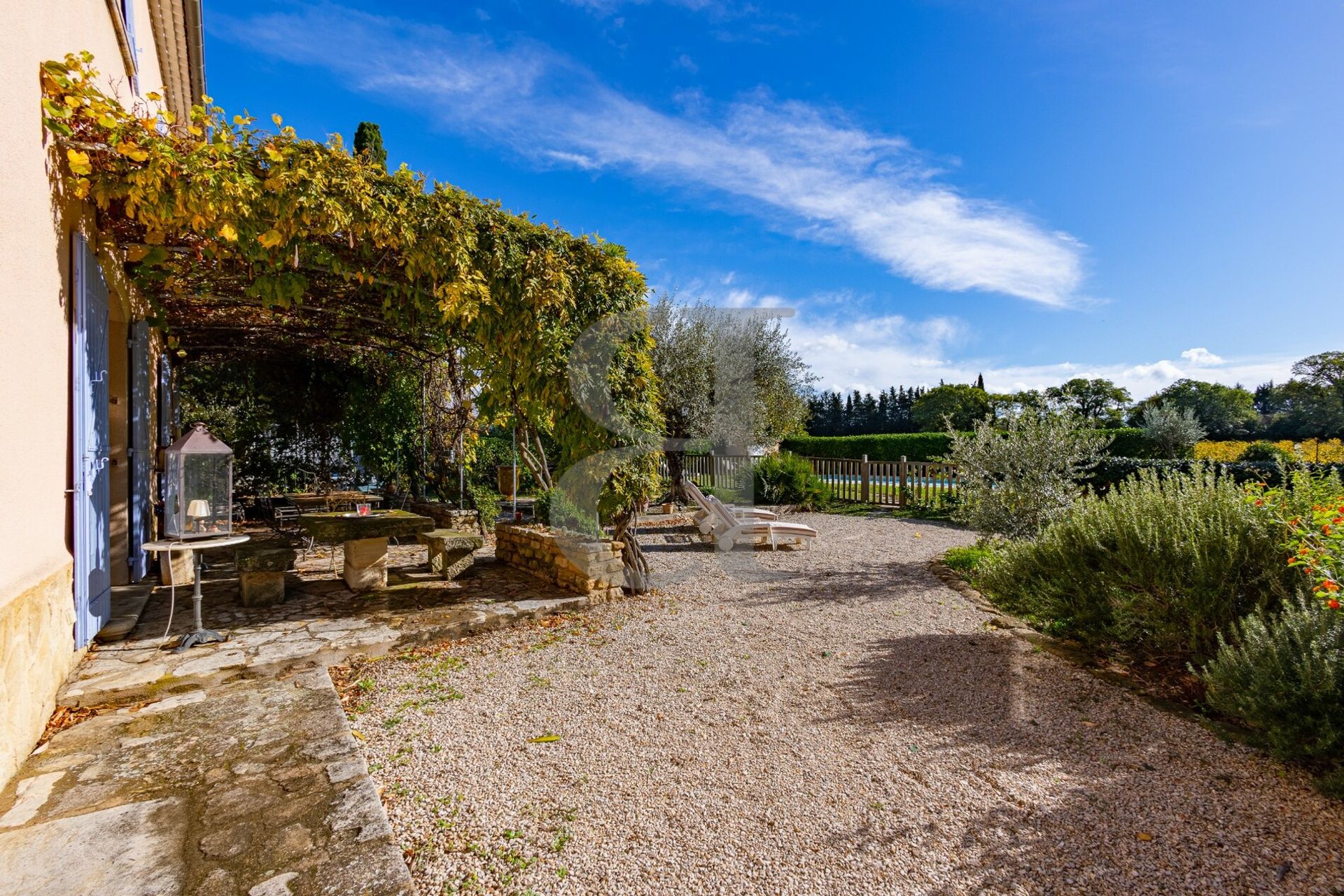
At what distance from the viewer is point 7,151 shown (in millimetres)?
2559

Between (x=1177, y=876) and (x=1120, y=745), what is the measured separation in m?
1.08

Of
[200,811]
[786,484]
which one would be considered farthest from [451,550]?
[786,484]

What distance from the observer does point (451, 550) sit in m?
6.16

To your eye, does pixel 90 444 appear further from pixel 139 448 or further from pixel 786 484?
pixel 786 484

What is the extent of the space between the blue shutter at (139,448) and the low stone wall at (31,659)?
253 centimetres

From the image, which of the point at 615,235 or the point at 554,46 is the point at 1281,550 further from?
the point at 554,46

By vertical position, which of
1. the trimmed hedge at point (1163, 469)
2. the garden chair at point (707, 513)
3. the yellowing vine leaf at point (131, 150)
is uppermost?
the yellowing vine leaf at point (131, 150)

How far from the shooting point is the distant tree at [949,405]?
155ft

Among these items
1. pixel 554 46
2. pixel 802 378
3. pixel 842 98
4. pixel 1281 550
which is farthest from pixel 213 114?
pixel 802 378

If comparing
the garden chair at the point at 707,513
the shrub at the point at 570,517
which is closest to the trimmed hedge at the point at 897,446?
the garden chair at the point at 707,513

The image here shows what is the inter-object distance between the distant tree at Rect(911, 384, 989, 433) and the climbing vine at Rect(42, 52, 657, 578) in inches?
1821

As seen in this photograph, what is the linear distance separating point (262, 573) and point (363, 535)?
859 millimetres

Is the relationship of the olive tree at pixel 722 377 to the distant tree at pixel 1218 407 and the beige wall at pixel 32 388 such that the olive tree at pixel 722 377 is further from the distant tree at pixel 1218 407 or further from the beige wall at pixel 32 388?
the distant tree at pixel 1218 407

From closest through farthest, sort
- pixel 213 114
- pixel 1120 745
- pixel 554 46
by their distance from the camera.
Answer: pixel 1120 745 → pixel 213 114 → pixel 554 46
